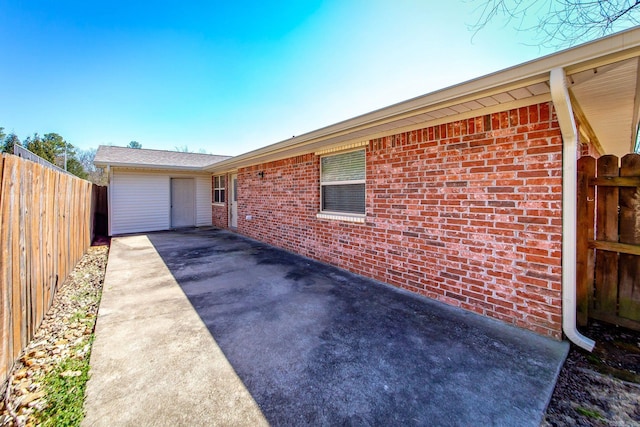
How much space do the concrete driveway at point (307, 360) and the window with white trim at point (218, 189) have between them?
25.3ft

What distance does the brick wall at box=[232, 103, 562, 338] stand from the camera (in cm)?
272

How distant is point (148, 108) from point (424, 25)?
14141 millimetres

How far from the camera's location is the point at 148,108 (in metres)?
13.4

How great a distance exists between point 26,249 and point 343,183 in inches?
175

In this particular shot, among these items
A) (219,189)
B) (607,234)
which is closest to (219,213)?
(219,189)

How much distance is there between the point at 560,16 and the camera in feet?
11.4

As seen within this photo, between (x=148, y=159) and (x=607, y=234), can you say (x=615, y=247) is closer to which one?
(x=607, y=234)

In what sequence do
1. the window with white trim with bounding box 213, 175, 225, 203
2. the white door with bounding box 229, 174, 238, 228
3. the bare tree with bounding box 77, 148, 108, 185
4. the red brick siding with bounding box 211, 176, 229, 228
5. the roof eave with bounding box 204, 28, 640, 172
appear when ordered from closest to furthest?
the roof eave with bounding box 204, 28, 640, 172
the white door with bounding box 229, 174, 238, 228
the red brick siding with bounding box 211, 176, 229, 228
the window with white trim with bounding box 213, 175, 225, 203
the bare tree with bounding box 77, 148, 108, 185

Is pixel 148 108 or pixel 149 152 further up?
pixel 148 108

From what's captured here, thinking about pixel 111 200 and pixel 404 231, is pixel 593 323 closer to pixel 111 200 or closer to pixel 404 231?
pixel 404 231

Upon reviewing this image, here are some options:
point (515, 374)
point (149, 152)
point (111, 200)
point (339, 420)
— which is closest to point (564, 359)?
point (515, 374)

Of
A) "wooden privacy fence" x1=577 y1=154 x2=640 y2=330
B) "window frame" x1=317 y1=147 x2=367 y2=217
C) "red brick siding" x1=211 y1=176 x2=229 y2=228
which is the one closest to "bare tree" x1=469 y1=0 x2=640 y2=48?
"wooden privacy fence" x1=577 y1=154 x2=640 y2=330

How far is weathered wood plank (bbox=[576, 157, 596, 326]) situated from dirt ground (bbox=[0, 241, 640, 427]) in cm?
31

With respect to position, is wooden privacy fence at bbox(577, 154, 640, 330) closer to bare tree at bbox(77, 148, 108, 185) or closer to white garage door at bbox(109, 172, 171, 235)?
white garage door at bbox(109, 172, 171, 235)
